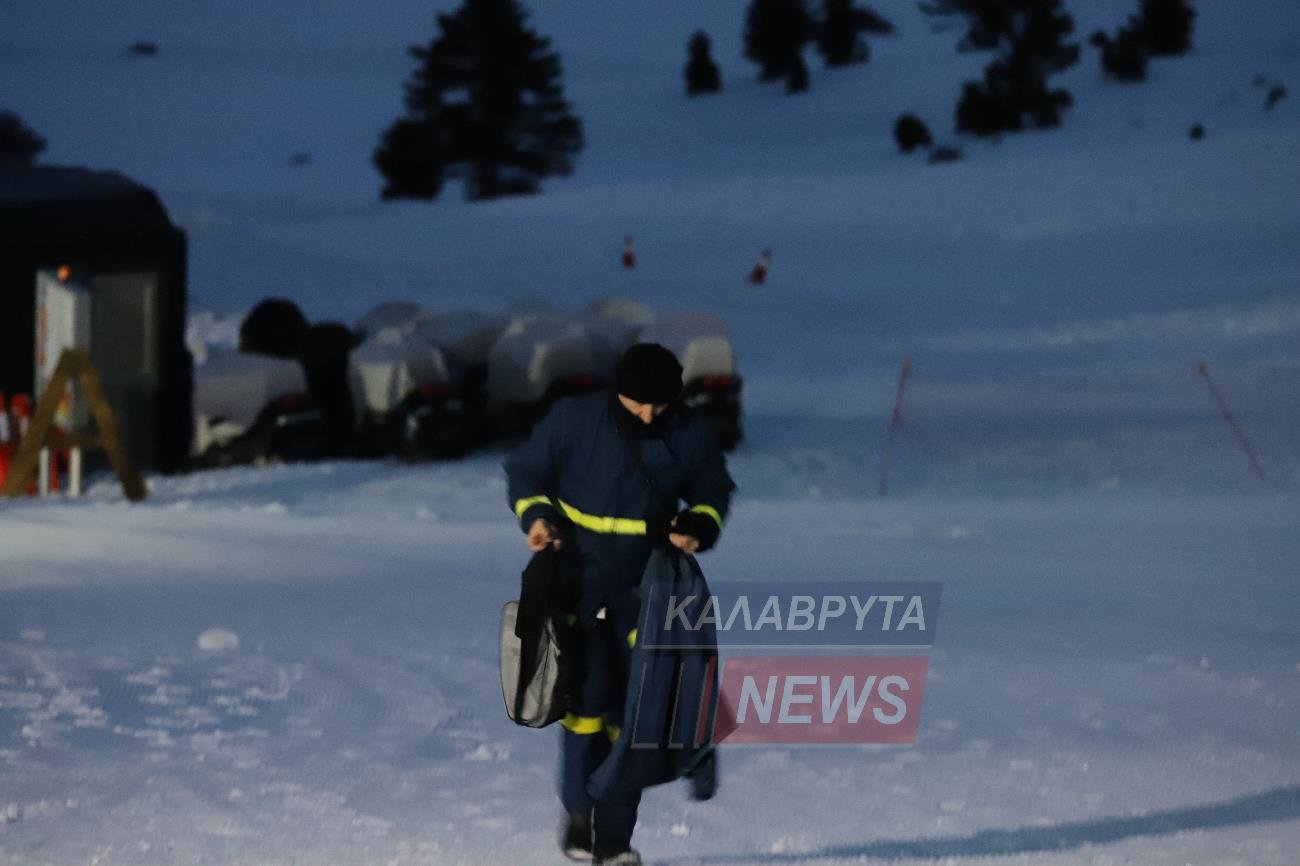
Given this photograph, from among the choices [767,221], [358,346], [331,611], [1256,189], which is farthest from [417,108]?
[331,611]

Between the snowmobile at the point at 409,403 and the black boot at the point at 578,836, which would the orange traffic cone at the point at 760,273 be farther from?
the black boot at the point at 578,836

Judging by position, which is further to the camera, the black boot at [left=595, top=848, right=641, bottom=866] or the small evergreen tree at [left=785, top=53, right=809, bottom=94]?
the small evergreen tree at [left=785, top=53, right=809, bottom=94]

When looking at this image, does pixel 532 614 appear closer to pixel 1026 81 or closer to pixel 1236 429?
pixel 1236 429

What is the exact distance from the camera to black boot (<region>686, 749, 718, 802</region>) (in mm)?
6651

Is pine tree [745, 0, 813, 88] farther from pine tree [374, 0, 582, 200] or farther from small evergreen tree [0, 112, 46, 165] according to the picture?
small evergreen tree [0, 112, 46, 165]

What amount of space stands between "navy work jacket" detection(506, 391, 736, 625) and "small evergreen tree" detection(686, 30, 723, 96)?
7064 cm

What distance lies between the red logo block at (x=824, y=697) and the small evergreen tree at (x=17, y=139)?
61.8 m

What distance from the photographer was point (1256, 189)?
1650 inches

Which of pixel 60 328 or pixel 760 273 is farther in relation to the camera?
pixel 760 273

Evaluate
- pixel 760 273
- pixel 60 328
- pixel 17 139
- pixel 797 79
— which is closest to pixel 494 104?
pixel 797 79

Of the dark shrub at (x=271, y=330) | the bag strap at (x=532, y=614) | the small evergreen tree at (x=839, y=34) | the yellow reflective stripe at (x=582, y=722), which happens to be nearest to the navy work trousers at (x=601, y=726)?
the yellow reflective stripe at (x=582, y=722)

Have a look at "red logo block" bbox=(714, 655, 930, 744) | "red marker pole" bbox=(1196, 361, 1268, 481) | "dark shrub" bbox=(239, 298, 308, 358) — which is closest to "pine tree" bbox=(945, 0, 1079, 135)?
"red marker pole" bbox=(1196, 361, 1268, 481)

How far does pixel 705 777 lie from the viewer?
6.68 m

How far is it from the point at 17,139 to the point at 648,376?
68.8 meters
